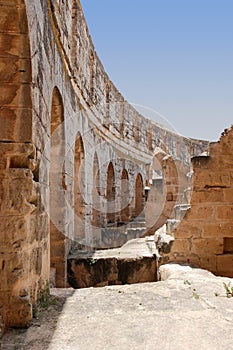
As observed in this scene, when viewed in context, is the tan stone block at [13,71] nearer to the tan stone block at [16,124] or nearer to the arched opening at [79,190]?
the tan stone block at [16,124]

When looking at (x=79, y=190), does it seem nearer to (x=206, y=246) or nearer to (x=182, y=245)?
(x=182, y=245)

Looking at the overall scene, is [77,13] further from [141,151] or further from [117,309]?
[141,151]

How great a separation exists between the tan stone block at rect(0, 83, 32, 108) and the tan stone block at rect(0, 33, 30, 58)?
0.25 metres

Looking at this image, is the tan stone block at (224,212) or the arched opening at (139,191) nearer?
the tan stone block at (224,212)

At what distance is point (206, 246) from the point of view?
15.1 feet

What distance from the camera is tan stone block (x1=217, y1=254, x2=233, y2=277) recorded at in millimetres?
4559

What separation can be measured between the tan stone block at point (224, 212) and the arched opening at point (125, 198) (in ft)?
31.0

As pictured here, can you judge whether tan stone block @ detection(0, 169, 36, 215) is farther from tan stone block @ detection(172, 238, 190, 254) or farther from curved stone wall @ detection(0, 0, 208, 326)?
tan stone block @ detection(172, 238, 190, 254)

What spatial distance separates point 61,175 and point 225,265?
3190 millimetres

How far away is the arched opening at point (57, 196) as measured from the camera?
5.75 meters

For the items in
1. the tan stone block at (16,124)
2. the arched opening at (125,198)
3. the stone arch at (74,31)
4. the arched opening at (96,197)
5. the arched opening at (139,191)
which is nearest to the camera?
the tan stone block at (16,124)

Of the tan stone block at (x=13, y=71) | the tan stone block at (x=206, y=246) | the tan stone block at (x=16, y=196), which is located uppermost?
the tan stone block at (x=13, y=71)

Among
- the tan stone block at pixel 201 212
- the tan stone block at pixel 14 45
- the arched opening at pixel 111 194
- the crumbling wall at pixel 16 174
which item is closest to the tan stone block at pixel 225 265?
the tan stone block at pixel 201 212

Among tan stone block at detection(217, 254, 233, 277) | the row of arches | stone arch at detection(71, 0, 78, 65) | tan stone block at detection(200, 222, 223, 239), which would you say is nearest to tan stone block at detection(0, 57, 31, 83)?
the row of arches
